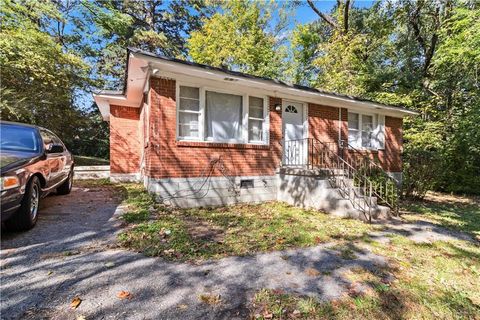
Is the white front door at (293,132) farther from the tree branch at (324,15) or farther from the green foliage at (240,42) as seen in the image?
the tree branch at (324,15)

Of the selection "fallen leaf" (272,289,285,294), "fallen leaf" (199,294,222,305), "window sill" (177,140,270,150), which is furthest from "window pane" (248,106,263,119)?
"fallen leaf" (199,294,222,305)

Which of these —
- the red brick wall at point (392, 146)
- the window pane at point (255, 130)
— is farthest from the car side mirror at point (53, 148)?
the red brick wall at point (392, 146)

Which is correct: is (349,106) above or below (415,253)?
above

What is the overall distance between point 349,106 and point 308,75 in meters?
11.5

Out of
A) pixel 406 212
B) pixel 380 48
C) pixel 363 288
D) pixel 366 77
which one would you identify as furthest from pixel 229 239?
pixel 380 48

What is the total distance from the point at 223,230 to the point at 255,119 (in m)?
4.04

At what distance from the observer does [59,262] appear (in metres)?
3.18

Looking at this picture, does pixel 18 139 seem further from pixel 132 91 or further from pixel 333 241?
pixel 333 241

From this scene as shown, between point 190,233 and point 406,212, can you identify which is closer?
point 190,233


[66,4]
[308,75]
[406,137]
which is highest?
[66,4]

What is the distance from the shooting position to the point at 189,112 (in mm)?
6988

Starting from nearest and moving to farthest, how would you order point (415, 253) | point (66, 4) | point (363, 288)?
point (363, 288) < point (415, 253) < point (66, 4)

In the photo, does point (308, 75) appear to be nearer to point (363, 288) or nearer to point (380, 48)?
point (380, 48)

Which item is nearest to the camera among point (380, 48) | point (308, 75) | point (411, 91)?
point (411, 91)
